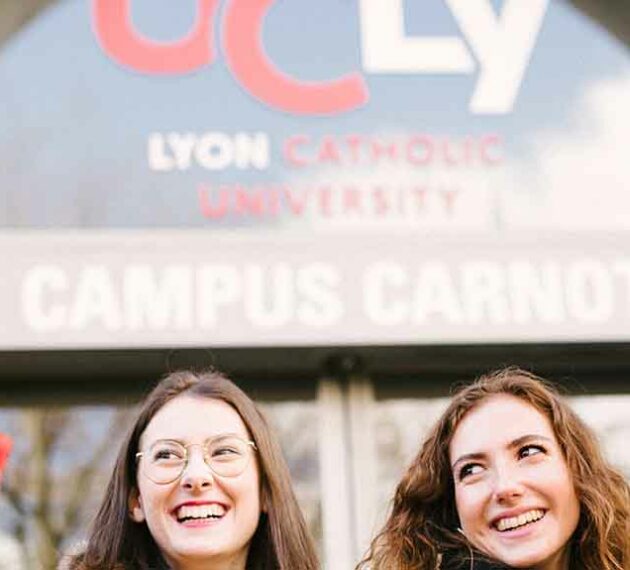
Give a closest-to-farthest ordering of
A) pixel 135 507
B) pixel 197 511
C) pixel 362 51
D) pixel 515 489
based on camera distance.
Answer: pixel 515 489 → pixel 197 511 → pixel 135 507 → pixel 362 51

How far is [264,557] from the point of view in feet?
10.2

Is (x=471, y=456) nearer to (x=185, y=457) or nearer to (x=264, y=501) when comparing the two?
(x=264, y=501)

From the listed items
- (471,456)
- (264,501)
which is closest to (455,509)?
(471,456)

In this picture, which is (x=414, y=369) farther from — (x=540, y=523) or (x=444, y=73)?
A: (x=540, y=523)

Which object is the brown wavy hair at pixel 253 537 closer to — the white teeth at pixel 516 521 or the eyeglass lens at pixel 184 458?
the eyeglass lens at pixel 184 458

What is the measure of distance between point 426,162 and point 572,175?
26.1 inches

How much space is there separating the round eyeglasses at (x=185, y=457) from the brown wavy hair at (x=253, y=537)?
0.07 metres

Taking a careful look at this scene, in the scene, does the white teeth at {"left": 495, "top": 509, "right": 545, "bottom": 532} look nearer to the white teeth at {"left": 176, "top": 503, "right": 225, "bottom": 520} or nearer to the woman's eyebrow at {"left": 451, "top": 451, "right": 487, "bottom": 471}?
the woman's eyebrow at {"left": 451, "top": 451, "right": 487, "bottom": 471}

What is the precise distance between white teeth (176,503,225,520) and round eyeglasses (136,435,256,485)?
7 cm

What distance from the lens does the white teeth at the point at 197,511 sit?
2.92 meters

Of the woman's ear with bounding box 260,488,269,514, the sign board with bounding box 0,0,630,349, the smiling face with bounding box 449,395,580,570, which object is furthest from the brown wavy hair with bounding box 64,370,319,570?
the sign board with bounding box 0,0,630,349

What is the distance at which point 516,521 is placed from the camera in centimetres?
282

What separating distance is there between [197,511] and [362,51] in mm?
3713

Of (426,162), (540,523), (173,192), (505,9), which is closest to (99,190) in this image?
(173,192)
